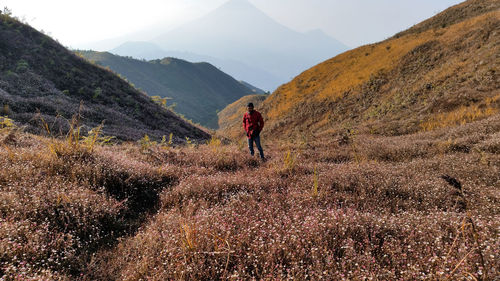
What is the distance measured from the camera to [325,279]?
101 inches

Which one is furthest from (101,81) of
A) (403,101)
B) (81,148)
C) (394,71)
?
(394,71)

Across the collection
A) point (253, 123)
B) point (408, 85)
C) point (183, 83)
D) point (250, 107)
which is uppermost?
point (183, 83)

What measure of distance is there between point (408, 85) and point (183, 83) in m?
129

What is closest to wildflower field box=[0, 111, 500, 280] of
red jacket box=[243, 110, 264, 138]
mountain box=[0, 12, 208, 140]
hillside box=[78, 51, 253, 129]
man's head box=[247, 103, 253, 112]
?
red jacket box=[243, 110, 264, 138]

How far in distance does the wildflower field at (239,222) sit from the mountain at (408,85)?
10751 millimetres

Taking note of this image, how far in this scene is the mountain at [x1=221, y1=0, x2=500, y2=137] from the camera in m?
14.8

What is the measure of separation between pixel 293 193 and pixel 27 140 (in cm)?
821

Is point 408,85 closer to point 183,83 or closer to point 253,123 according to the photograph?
point 253,123

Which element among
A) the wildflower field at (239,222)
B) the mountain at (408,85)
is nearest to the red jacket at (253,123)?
the wildflower field at (239,222)

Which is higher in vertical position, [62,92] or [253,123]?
[62,92]

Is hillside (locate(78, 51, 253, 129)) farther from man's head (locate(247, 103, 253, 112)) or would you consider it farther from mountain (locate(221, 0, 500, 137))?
man's head (locate(247, 103, 253, 112))

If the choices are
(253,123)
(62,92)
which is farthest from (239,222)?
(62,92)

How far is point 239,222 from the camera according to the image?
146 inches

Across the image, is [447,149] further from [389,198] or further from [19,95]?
[19,95]
